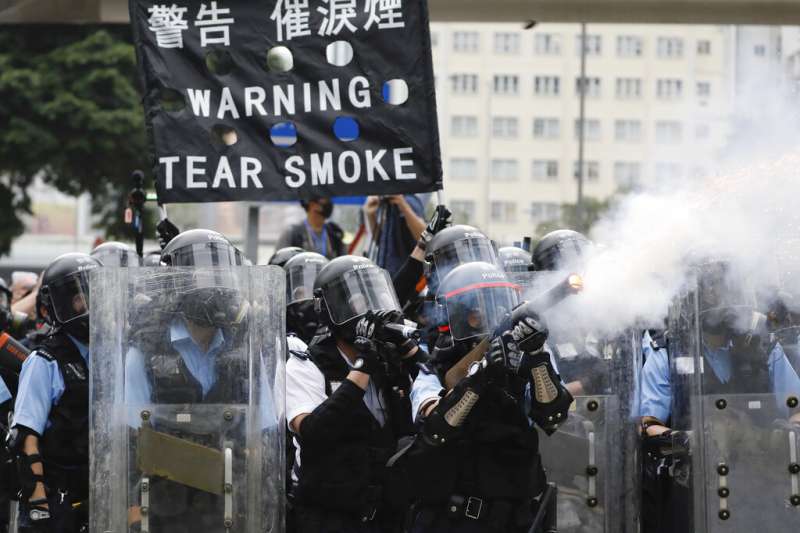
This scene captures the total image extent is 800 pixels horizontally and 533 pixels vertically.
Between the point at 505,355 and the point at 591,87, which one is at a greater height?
the point at 591,87

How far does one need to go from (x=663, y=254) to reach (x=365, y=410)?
159 centimetres

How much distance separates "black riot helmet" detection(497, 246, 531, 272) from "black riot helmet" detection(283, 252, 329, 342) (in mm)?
1140

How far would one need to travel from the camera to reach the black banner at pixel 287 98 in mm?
6914

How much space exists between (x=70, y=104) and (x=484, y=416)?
24187 millimetres

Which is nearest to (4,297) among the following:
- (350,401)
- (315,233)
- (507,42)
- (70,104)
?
(315,233)

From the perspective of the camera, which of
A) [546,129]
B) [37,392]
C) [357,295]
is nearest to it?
[357,295]

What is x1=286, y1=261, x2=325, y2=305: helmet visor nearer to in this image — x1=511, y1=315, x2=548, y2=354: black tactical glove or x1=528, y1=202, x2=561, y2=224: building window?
x1=511, y1=315, x2=548, y2=354: black tactical glove

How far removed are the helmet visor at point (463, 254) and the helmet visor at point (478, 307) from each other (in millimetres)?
946

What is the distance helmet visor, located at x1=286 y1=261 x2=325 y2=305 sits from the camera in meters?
7.61

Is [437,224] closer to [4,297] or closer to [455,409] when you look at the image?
[455,409]

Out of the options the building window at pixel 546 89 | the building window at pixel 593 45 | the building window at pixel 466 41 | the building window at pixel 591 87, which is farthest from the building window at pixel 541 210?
the building window at pixel 466 41

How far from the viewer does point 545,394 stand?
535 centimetres

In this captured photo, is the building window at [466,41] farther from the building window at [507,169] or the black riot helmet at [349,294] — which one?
the black riot helmet at [349,294]

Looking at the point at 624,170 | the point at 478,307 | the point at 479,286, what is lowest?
the point at 478,307
